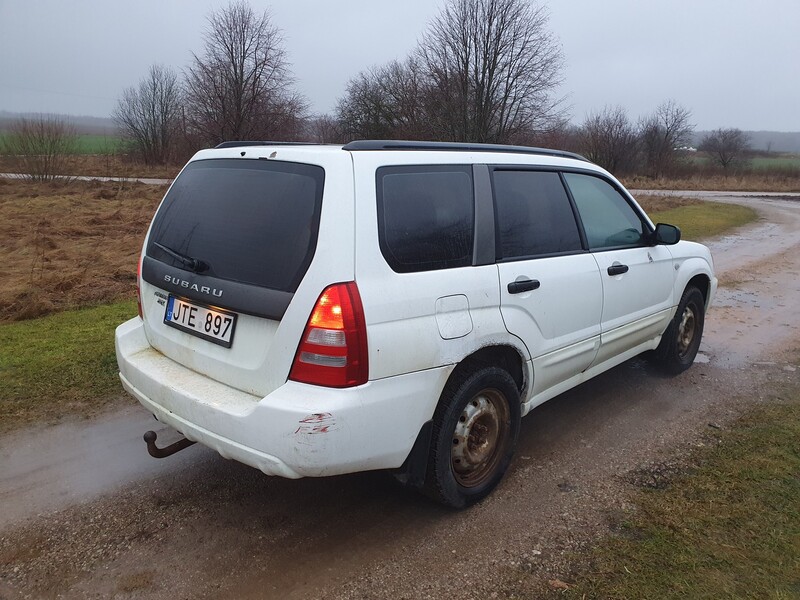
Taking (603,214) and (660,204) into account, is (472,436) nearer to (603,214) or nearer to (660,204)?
(603,214)

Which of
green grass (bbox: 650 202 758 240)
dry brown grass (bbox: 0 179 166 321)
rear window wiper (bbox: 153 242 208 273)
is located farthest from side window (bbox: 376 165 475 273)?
green grass (bbox: 650 202 758 240)

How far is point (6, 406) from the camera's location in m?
4.27

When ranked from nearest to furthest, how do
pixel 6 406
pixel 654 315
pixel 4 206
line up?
pixel 6 406
pixel 654 315
pixel 4 206

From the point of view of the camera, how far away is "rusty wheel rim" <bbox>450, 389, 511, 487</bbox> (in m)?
3.11

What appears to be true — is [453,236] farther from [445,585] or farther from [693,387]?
[693,387]

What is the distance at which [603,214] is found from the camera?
4.21m

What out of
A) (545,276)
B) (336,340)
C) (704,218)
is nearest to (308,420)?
(336,340)

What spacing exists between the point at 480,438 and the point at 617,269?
63.2 inches

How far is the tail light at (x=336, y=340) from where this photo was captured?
97.7 inches

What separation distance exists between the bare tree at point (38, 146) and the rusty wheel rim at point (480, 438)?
24.9 meters

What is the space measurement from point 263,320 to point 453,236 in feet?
3.41

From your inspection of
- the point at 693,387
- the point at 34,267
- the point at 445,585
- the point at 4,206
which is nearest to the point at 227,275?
the point at 445,585

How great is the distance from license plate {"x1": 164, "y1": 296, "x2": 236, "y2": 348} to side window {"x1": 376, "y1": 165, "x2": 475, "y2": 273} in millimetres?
818

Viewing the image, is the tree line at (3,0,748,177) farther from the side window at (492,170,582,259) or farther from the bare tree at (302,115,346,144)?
the side window at (492,170,582,259)
